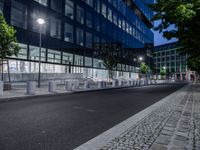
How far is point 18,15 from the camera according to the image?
89.2 feet

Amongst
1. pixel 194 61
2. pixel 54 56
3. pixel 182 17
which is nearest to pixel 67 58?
pixel 54 56

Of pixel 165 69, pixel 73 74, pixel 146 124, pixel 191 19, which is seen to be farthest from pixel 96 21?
pixel 165 69

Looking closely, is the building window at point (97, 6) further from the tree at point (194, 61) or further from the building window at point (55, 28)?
the tree at point (194, 61)

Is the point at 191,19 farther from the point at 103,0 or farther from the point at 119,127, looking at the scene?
the point at 103,0

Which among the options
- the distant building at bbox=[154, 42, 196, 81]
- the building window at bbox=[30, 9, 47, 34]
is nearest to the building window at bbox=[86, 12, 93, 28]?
the building window at bbox=[30, 9, 47, 34]

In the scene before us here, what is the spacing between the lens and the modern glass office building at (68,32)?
27672mm

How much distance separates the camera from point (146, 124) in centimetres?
662

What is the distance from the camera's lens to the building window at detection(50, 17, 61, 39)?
33.4 metres

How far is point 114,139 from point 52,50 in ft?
97.2

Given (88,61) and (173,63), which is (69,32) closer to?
(88,61)

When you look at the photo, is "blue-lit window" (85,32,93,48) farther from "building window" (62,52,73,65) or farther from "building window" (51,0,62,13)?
"building window" (51,0,62,13)

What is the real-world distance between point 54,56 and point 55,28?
4920 mm

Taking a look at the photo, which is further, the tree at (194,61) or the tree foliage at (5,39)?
the tree at (194,61)

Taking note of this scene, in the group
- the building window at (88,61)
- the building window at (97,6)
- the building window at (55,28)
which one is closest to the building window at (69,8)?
the building window at (55,28)
